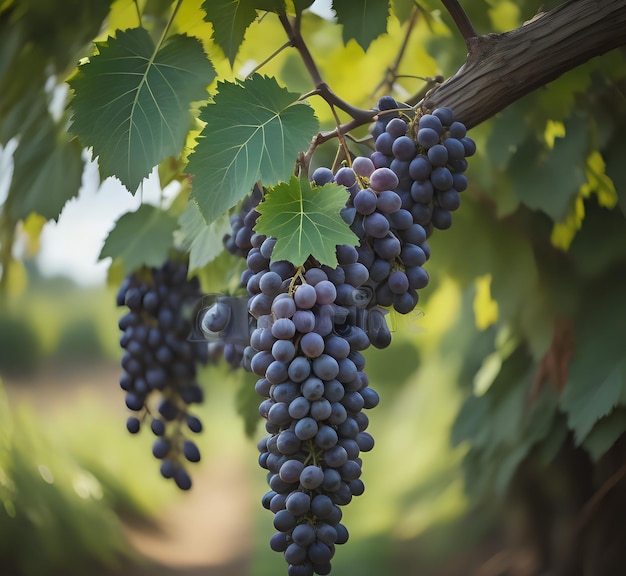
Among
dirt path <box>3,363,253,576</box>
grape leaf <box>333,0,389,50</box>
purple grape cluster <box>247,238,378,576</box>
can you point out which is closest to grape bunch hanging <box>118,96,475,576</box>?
purple grape cluster <box>247,238,378,576</box>

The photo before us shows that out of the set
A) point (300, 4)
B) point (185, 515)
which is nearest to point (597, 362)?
point (300, 4)

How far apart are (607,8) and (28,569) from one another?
1.12m

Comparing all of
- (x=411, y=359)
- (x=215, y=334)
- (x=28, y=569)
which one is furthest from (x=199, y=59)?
(x=411, y=359)

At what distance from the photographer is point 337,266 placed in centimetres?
45

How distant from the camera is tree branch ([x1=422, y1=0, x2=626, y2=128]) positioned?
520mm

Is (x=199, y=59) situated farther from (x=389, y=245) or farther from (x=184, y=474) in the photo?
(x=184, y=474)

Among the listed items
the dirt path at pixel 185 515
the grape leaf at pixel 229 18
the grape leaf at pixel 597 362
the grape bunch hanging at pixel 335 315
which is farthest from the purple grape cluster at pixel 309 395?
the dirt path at pixel 185 515

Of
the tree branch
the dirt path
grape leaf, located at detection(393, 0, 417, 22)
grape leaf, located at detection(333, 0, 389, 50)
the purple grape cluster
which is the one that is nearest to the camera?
the purple grape cluster

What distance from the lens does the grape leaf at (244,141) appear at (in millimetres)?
458

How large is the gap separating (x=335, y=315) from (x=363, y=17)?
0.33 meters

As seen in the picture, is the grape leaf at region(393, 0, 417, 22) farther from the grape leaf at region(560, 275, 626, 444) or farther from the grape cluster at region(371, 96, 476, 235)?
the grape leaf at region(560, 275, 626, 444)

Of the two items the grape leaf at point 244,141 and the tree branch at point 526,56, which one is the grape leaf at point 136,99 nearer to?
the grape leaf at point 244,141

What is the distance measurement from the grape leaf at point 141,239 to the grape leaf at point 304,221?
288mm

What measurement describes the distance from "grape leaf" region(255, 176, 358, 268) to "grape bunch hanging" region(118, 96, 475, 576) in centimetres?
2
